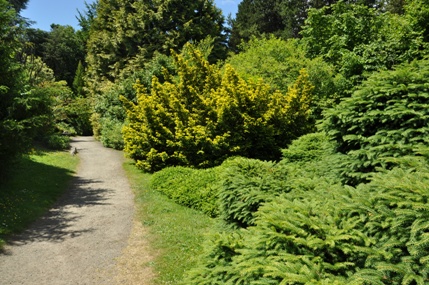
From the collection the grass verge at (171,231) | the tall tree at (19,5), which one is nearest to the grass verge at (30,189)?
the grass verge at (171,231)

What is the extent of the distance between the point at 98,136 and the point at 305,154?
22.9 metres

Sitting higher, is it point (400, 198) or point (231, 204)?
point (400, 198)

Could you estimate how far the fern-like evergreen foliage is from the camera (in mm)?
4711

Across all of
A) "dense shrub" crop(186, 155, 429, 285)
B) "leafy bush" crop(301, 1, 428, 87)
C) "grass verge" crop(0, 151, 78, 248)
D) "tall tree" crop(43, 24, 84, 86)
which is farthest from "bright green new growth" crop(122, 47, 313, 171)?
"tall tree" crop(43, 24, 84, 86)

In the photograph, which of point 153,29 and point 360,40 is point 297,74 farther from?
point 153,29

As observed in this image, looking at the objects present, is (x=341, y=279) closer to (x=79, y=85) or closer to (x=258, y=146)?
(x=258, y=146)

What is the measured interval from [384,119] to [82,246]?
704 centimetres

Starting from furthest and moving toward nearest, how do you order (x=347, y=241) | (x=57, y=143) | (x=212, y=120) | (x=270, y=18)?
(x=270, y=18) < (x=57, y=143) < (x=212, y=120) < (x=347, y=241)

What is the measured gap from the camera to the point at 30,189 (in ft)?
38.9

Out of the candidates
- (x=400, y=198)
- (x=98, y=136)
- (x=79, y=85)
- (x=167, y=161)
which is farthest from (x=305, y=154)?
(x=79, y=85)

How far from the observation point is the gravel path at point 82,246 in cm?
651

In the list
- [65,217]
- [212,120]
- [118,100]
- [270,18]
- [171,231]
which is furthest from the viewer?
[270,18]

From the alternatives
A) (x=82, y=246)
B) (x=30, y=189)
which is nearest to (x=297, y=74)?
(x=82, y=246)

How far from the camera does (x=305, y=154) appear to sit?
9156 mm
